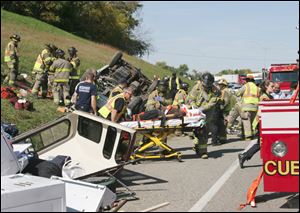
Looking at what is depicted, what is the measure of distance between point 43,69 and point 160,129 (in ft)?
24.8

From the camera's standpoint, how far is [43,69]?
1777 cm

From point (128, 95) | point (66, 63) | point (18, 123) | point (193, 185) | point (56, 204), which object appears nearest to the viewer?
point (56, 204)

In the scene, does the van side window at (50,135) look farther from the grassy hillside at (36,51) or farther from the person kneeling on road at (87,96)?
the grassy hillside at (36,51)

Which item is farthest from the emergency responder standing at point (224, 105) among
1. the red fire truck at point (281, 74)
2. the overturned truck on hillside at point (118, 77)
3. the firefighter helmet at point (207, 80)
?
the red fire truck at point (281, 74)

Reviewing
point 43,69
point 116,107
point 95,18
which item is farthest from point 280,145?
point 95,18

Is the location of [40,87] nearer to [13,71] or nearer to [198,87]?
[13,71]

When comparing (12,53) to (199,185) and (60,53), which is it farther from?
(199,185)

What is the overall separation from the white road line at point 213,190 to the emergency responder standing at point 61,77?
24.2ft

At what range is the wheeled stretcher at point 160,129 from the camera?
1131 cm

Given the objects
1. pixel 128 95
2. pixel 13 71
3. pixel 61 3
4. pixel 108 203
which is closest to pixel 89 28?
pixel 61 3

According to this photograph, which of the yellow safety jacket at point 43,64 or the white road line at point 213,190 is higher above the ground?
the yellow safety jacket at point 43,64

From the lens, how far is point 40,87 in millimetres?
18281

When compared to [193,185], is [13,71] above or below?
above

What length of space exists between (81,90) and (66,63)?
4813 mm
